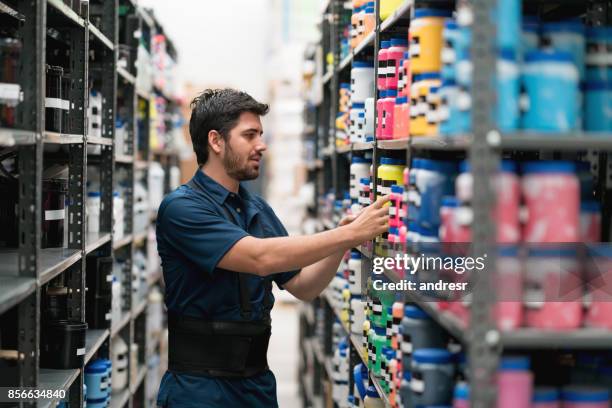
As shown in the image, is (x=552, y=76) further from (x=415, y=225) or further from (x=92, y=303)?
(x=92, y=303)

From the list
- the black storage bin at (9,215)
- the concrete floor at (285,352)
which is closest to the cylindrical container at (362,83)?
the black storage bin at (9,215)

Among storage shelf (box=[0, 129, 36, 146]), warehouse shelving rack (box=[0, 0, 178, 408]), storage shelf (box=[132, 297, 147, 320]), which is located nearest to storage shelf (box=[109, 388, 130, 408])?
warehouse shelving rack (box=[0, 0, 178, 408])

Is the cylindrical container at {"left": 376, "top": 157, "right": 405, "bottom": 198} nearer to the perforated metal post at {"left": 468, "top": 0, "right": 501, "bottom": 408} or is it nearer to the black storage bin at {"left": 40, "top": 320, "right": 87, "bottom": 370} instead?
the perforated metal post at {"left": 468, "top": 0, "right": 501, "bottom": 408}

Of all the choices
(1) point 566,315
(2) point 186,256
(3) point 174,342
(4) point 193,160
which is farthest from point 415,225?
(4) point 193,160

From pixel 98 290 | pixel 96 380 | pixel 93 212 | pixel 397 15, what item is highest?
pixel 397 15

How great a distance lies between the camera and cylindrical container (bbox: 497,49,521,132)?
6.06 feet

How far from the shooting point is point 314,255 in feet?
9.43

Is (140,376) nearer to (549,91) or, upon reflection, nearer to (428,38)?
(428,38)

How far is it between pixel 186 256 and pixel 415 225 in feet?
3.54

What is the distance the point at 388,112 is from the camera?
2902 mm

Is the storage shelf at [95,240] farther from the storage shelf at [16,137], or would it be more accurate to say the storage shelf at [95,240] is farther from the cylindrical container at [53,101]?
the storage shelf at [16,137]

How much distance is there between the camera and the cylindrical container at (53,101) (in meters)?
3.12

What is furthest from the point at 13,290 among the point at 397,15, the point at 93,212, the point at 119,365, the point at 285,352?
the point at 285,352

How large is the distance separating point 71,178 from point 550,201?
7.39ft
